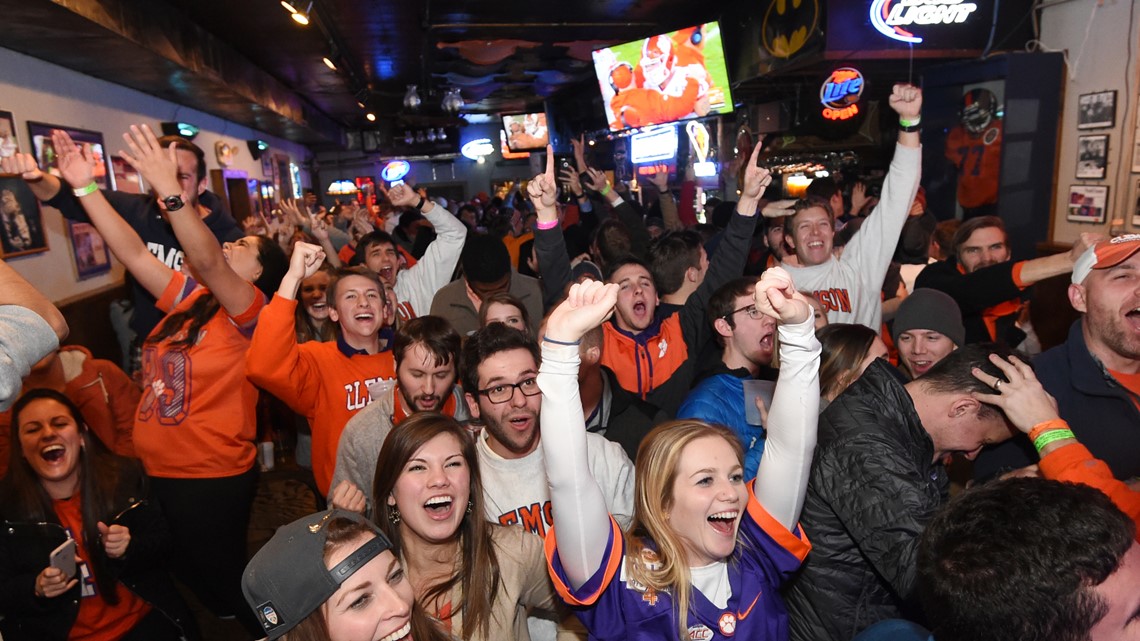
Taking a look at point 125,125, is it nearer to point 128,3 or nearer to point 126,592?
point 128,3

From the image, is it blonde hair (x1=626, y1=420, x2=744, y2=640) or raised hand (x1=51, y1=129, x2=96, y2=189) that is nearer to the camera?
blonde hair (x1=626, y1=420, x2=744, y2=640)

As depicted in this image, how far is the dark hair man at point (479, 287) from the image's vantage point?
3957 mm

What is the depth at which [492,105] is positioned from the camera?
18.5 metres

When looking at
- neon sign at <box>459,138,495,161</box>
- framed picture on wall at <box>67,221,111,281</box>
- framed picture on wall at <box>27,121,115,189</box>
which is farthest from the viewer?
neon sign at <box>459,138,495,161</box>

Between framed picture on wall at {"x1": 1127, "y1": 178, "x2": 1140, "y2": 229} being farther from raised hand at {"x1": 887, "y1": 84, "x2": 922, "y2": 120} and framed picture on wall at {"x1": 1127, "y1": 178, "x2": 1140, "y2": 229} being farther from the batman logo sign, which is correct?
the batman logo sign

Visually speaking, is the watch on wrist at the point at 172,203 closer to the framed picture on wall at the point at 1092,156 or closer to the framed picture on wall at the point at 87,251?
the framed picture on wall at the point at 87,251

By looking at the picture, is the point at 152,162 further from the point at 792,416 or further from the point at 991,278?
the point at 991,278

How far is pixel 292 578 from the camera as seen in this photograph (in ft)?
5.17

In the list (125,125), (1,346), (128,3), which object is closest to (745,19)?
(128,3)

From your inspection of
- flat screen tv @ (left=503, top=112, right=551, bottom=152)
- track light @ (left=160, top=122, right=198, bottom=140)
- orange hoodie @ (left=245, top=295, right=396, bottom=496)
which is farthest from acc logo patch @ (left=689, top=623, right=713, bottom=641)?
flat screen tv @ (left=503, top=112, right=551, bottom=152)

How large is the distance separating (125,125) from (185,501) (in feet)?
24.0

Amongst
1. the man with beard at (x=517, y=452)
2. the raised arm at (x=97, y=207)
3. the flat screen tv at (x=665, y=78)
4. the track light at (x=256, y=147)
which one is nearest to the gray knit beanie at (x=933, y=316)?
the man with beard at (x=517, y=452)

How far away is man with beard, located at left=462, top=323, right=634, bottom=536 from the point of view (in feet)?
7.51

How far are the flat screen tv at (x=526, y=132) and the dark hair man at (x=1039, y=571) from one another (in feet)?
53.5
